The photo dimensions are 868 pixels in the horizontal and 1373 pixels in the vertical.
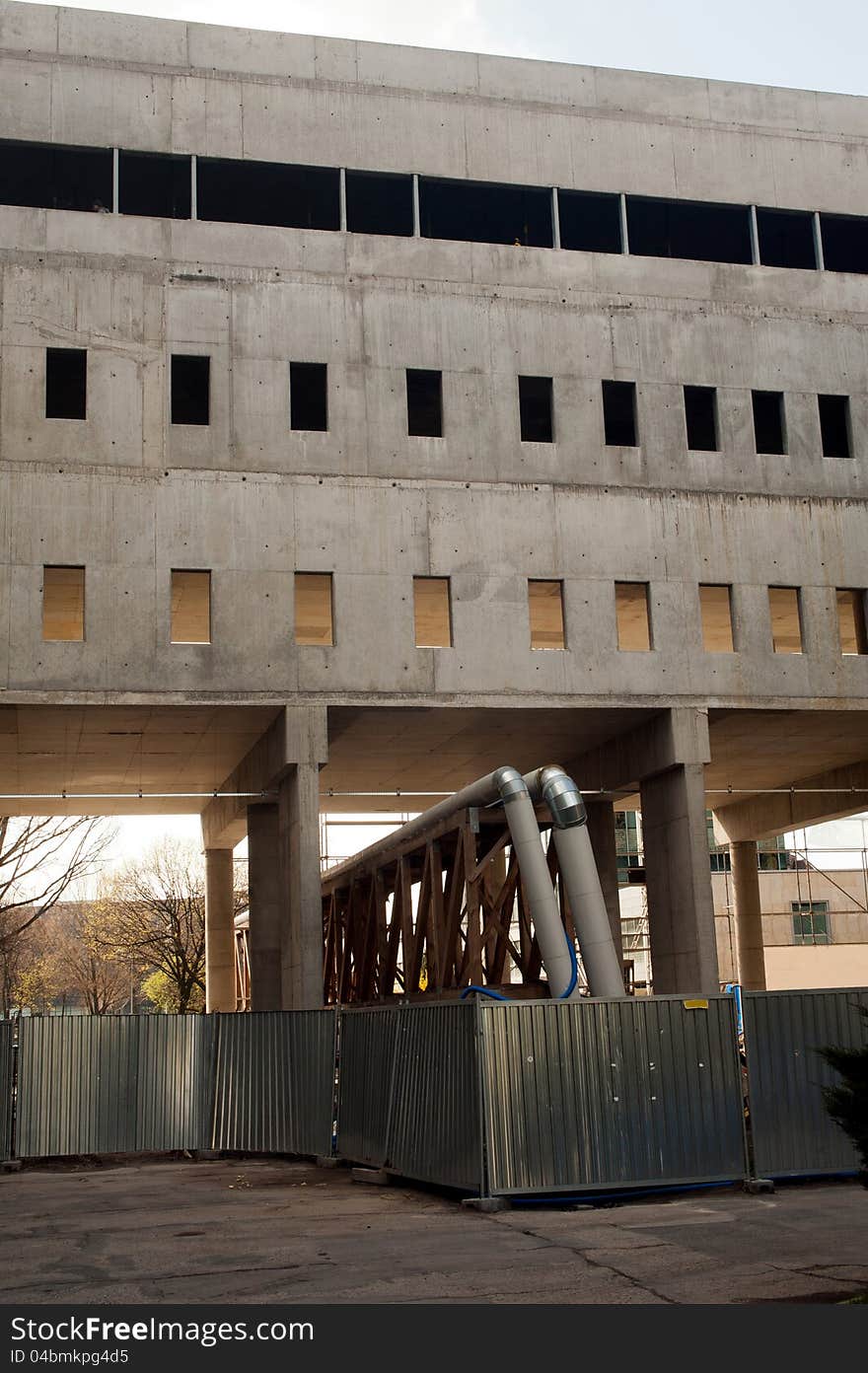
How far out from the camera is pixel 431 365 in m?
30.0

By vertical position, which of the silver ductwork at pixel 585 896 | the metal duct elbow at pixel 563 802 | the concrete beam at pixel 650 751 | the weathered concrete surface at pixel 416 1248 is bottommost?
the weathered concrete surface at pixel 416 1248

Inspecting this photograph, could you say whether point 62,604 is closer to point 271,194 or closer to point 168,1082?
point 168,1082

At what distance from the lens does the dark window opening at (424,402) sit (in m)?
30.1

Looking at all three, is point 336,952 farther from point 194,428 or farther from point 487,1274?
point 487,1274

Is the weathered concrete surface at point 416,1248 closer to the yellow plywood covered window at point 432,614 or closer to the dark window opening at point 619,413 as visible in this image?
the yellow plywood covered window at point 432,614

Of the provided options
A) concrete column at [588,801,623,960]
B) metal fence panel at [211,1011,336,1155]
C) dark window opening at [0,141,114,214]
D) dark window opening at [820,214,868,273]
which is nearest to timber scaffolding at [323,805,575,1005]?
concrete column at [588,801,623,960]

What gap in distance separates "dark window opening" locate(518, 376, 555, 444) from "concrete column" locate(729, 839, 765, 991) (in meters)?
21.6

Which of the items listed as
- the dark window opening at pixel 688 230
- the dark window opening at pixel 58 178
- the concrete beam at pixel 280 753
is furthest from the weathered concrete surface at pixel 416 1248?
the dark window opening at pixel 688 230

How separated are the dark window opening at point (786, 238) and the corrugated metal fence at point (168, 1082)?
21387mm

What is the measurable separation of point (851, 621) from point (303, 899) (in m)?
13.4

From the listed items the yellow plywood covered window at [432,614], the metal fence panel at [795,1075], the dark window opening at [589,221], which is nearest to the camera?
the metal fence panel at [795,1075]

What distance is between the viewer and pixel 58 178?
3019cm

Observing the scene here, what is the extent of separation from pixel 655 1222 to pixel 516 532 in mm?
17764

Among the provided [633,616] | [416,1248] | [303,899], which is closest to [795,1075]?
[416,1248]
